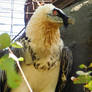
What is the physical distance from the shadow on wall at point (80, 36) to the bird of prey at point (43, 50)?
3.6 inches

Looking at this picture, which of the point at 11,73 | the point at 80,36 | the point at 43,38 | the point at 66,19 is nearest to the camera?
the point at 11,73

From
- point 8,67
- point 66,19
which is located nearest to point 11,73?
point 8,67

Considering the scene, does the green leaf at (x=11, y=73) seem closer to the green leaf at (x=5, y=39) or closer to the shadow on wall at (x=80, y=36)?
the green leaf at (x=5, y=39)

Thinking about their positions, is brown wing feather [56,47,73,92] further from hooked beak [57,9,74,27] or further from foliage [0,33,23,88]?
foliage [0,33,23,88]

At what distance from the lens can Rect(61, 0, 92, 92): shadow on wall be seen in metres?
1.52

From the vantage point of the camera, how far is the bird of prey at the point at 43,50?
1.41 m

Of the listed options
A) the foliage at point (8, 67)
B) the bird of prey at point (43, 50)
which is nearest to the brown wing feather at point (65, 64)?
the bird of prey at point (43, 50)

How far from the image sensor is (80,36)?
62.4 inches

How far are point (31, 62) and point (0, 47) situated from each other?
106 centimetres

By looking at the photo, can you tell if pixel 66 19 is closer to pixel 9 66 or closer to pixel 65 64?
pixel 65 64

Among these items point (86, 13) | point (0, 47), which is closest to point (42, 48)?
point (86, 13)

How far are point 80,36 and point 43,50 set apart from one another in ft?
1.02

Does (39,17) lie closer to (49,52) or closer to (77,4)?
(49,52)

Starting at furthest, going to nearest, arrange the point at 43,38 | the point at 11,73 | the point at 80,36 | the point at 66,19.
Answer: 1. the point at 80,36
2. the point at 43,38
3. the point at 66,19
4. the point at 11,73
